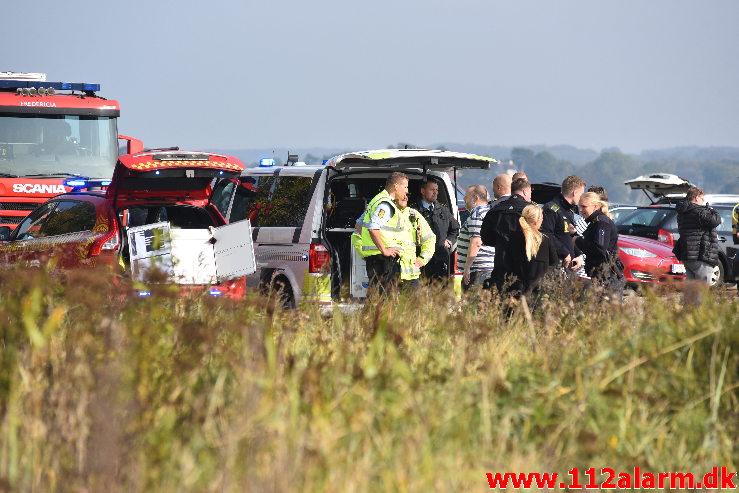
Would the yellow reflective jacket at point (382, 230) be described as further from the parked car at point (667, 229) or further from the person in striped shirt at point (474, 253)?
the parked car at point (667, 229)

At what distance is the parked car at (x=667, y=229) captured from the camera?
18.1 metres

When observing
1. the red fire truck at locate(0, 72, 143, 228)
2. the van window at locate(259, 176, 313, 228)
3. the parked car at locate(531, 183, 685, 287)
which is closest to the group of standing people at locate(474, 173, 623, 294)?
the van window at locate(259, 176, 313, 228)

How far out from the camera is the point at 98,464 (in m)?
4.03

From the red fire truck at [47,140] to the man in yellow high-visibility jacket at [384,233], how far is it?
7905 millimetres

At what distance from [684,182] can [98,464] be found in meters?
17.9

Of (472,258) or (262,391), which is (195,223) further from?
(262,391)

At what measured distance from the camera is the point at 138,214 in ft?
37.3

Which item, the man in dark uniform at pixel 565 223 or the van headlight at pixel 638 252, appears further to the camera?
the van headlight at pixel 638 252

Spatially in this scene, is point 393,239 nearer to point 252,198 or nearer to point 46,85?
point 252,198

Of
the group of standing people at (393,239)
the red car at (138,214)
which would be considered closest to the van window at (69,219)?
the red car at (138,214)

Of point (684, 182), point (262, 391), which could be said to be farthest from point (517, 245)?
point (684, 182)

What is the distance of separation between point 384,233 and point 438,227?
1.47m

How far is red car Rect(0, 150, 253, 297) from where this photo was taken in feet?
34.0

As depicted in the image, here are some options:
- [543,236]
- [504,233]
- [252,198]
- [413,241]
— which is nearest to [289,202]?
[252,198]
